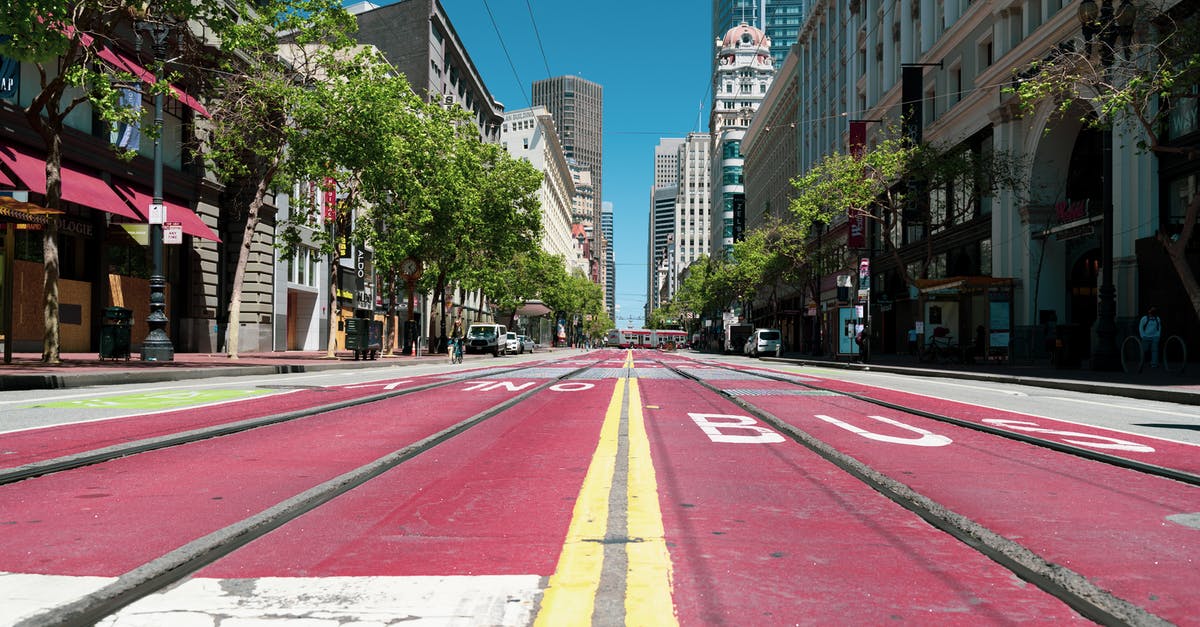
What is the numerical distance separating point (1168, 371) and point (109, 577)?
2265 cm

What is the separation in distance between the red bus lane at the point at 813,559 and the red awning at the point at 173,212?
23.9 metres

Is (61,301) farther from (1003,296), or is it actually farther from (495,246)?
(1003,296)

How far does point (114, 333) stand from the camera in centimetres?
1806

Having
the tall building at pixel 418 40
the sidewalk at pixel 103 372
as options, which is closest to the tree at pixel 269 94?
the sidewalk at pixel 103 372

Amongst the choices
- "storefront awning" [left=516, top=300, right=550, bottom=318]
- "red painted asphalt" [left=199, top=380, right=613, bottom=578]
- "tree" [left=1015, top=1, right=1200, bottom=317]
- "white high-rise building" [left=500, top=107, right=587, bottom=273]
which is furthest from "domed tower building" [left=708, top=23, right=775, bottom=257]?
"red painted asphalt" [left=199, top=380, right=613, bottom=578]

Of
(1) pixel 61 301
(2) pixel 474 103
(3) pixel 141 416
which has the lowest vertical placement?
(3) pixel 141 416

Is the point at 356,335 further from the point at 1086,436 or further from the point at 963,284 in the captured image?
the point at 1086,436

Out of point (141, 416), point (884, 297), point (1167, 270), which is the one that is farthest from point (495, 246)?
point (141, 416)

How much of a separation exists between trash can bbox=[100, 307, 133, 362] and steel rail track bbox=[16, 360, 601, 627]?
51.2 ft

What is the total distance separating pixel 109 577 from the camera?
2945mm

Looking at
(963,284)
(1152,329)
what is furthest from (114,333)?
(963,284)

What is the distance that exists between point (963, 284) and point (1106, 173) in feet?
30.5

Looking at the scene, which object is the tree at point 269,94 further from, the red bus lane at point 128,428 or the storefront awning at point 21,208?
Result: the red bus lane at point 128,428

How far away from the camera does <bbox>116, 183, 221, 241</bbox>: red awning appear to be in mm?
25438
